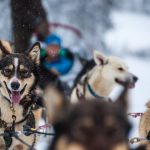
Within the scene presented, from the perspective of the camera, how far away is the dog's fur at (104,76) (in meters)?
6.52

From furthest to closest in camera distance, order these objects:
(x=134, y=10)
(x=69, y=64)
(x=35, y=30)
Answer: (x=134, y=10) → (x=35, y=30) → (x=69, y=64)

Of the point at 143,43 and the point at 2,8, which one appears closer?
the point at 2,8

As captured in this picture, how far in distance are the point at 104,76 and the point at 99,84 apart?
0.18m

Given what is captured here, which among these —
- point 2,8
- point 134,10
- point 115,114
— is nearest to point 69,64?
point 2,8

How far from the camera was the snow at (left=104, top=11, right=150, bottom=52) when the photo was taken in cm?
2169

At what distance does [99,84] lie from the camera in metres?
6.66

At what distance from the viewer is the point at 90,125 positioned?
6.64 feet

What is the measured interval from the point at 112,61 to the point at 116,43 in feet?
44.1

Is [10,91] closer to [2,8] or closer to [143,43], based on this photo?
[2,8]

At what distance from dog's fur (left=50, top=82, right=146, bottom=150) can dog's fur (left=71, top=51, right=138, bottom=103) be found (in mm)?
4194

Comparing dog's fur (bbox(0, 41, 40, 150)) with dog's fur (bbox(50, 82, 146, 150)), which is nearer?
dog's fur (bbox(50, 82, 146, 150))

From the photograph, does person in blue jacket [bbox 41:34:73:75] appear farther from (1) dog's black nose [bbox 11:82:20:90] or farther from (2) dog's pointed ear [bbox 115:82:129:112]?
(2) dog's pointed ear [bbox 115:82:129:112]

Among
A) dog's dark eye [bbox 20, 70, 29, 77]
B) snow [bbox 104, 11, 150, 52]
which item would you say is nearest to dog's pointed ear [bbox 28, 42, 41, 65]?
dog's dark eye [bbox 20, 70, 29, 77]

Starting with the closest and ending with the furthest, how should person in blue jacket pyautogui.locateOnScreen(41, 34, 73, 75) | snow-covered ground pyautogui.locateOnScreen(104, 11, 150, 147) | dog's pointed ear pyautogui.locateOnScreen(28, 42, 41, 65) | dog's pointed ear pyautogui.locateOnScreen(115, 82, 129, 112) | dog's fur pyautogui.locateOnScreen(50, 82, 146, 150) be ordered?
1. dog's fur pyautogui.locateOnScreen(50, 82, 146, 150)
2. dog's pointed ear pyautogui.locateOnScreen(115, 82, 129, 112)
3. dog's pointed ear pyautogui.locateOnScreen(28, 42, 41, 65)
4. person in blue jacket pyautogui.locateOnScreen(41, 34, 73, 75)
5. snow-covered ground pyautogui.locateOnScreen(104, 11, 150, 147)
